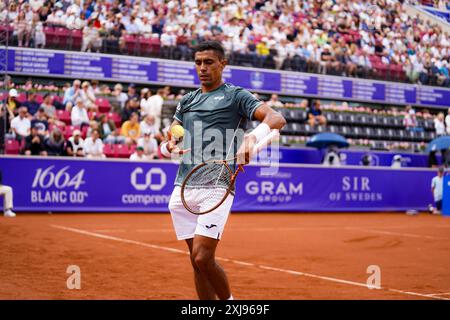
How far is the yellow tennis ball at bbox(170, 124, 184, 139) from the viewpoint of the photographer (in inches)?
199

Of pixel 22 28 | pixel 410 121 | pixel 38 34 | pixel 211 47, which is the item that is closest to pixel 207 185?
pixel 211 47

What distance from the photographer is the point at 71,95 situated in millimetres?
19328

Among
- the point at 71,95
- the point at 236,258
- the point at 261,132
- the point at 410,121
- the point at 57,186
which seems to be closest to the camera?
the point at 261,132

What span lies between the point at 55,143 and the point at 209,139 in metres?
11.9

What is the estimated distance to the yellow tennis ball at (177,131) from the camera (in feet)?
16.6

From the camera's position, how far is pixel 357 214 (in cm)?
1931

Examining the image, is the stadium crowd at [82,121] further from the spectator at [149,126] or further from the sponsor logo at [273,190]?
the sponsor logo at [273,190]

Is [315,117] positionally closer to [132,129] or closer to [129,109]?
[129,109]

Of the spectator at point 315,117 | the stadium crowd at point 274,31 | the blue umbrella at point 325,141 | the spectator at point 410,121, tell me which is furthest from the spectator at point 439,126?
the blue umbrella at point 325,141

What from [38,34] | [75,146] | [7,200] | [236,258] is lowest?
[7,200]

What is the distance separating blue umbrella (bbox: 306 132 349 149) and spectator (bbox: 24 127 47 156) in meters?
8.65

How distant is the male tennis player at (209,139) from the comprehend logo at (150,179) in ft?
38.1
